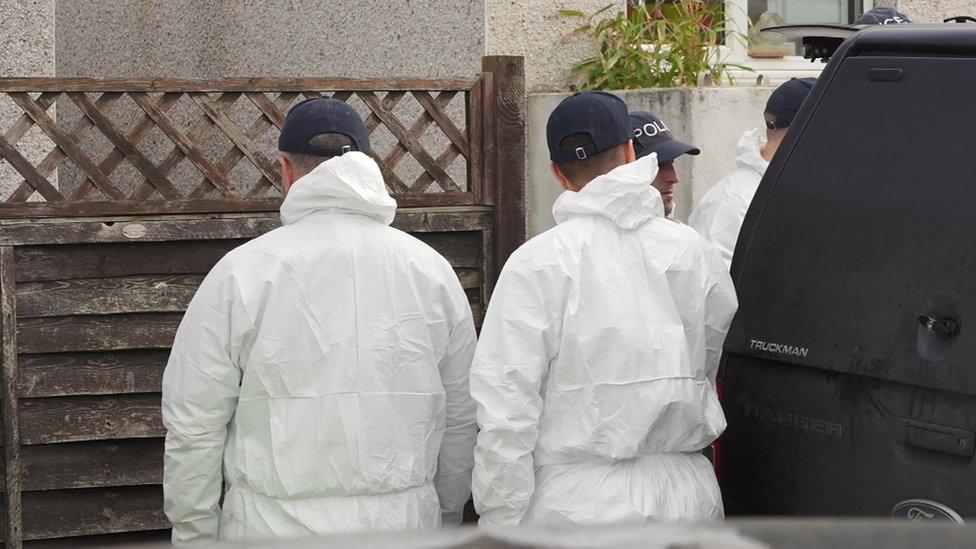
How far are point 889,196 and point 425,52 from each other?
435 centimetres

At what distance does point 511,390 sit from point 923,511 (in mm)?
926

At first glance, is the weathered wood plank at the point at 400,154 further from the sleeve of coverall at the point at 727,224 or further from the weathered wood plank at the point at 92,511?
the weathered wood plank at the point at 92,511

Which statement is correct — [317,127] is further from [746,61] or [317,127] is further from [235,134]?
[746,61]

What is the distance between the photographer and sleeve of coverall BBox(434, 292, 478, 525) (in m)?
3.33

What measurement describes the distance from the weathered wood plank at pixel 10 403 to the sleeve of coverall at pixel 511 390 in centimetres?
244

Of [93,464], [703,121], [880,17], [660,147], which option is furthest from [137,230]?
[880,17]

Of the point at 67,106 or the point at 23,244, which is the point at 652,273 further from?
the point at 67,106

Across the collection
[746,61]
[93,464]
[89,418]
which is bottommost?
[93,464]

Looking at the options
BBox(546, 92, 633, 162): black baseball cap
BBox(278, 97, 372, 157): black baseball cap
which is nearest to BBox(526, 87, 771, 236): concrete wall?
BBox(546, 92, 633, 162): black baseball cap

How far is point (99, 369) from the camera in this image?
486 centimetres

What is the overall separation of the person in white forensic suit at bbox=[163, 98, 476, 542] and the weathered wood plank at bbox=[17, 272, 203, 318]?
1.80 m

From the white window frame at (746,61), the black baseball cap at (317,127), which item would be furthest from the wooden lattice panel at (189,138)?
the white window frame at (746,61)

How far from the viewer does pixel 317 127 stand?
3262 millimetres

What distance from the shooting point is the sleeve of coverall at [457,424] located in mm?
3328
